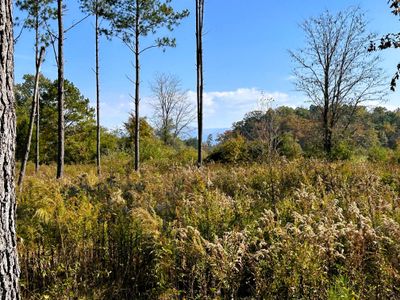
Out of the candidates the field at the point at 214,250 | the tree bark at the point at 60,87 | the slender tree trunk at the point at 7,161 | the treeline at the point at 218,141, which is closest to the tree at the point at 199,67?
the treeline at the point at 218,141

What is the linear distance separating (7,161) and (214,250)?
196 cm

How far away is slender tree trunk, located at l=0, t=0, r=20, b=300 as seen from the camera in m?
2.11

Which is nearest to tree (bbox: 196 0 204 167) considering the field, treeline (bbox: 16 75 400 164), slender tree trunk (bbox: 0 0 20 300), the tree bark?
treeline (bbox: 16 75 400 164)

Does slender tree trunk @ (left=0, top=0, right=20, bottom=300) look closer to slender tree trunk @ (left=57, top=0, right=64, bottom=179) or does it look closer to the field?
the field

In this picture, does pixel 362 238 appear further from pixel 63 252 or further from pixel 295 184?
pixel 295 184

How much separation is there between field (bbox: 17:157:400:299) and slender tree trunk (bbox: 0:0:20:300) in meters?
1.57

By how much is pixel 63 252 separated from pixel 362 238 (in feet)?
10.6

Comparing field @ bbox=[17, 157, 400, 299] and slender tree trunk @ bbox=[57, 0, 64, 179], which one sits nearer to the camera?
field @ bbox=[17, 157, 400, 299]

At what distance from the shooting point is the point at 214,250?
3.37 metres

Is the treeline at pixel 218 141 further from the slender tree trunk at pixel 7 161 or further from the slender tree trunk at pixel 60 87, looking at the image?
the slender tree trunk at pixel 7 161

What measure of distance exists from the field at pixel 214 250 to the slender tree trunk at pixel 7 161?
157 centimetres

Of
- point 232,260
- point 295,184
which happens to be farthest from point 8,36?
point 295,184

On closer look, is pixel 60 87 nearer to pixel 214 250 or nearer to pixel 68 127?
pixel 214 250

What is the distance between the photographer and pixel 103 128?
36125 mm
